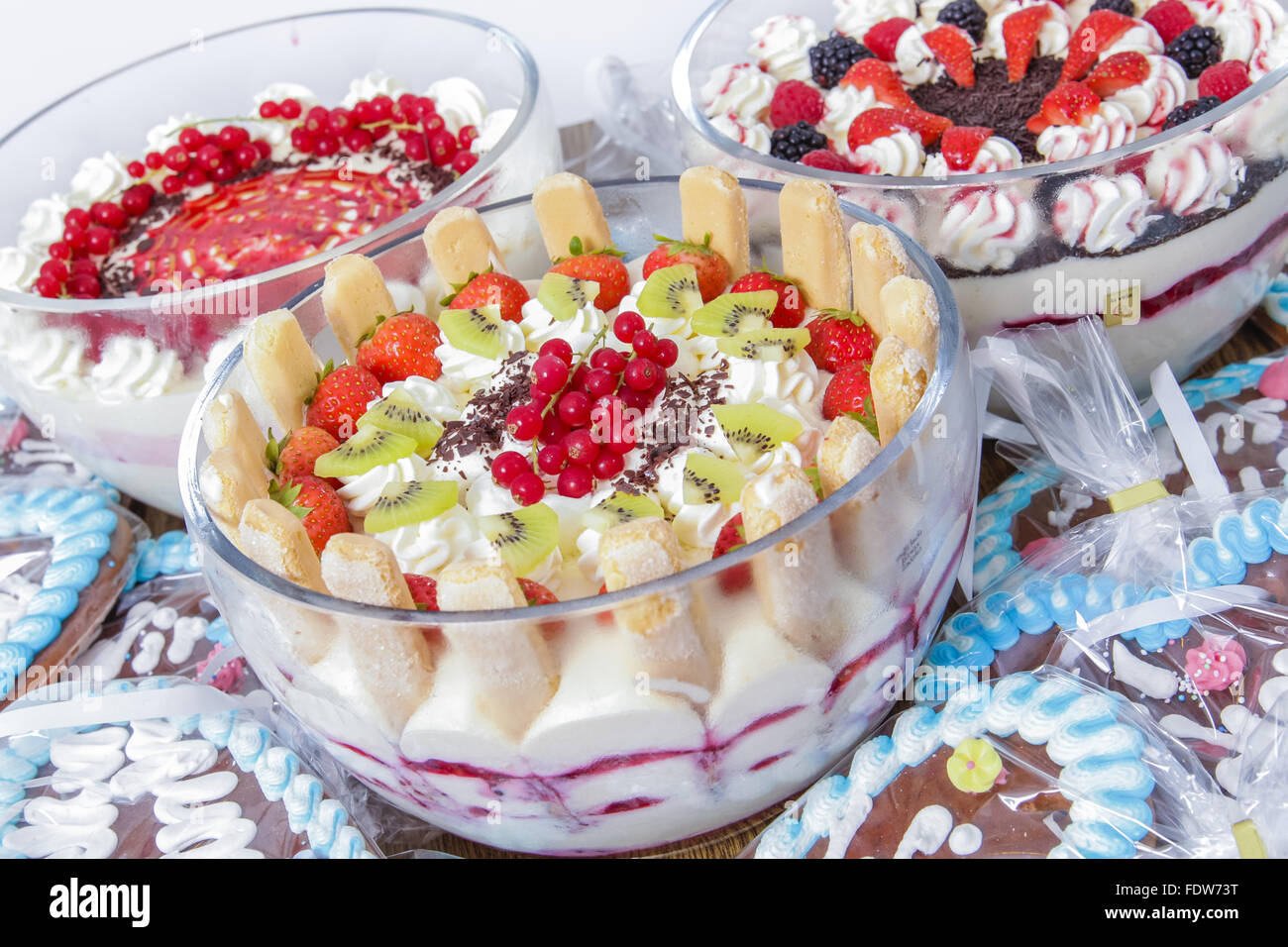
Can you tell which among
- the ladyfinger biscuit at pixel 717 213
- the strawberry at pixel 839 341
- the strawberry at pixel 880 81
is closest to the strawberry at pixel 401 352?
the ladyfinger biscuit at pixel 717 213

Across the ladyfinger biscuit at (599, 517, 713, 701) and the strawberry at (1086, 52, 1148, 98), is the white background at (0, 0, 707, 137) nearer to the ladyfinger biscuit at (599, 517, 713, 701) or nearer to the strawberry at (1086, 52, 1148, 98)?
the strawberry at (1086, 52, 1148, 98)

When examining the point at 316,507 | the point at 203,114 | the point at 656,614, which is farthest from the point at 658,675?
the point at 203,114

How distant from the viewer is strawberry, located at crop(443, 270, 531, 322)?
148cm

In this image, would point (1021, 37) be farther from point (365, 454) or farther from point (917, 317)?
point (365, 454)

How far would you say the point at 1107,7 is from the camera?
6.14 feet

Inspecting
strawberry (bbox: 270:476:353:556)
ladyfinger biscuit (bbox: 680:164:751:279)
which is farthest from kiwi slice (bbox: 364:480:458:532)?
ladyfinger biscuit (bbox: 680:164:751:279)

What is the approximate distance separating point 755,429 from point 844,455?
183 mm

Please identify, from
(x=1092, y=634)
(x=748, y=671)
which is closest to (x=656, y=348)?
(x=748, y=671)

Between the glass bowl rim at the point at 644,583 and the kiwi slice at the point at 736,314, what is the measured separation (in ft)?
0.49

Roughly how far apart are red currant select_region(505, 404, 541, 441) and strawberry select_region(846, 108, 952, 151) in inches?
29.0

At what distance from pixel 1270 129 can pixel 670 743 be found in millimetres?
1079

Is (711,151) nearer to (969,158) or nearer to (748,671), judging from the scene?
(969,158)

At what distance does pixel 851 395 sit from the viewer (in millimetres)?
1265

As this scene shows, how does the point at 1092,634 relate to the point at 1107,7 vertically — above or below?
below
